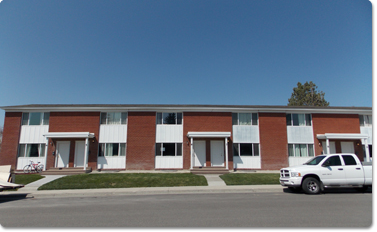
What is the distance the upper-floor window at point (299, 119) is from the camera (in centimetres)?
2239

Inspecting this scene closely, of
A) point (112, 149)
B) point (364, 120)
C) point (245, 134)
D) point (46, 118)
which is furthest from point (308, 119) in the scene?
point (46, 118)

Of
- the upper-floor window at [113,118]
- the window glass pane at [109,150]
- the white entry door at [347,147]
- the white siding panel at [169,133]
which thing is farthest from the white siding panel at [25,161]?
the white entry door at [347,147]

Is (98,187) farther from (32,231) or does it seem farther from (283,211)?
(283,211)

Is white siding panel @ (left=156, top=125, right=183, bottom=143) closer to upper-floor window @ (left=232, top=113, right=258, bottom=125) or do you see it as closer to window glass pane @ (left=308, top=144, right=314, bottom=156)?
upper-floor window @ (left=232, top=113, right=258, bottom=125)

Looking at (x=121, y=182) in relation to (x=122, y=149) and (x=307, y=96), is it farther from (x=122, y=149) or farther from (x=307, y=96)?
(x=307, y=96)

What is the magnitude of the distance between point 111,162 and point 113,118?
3922 millimetres

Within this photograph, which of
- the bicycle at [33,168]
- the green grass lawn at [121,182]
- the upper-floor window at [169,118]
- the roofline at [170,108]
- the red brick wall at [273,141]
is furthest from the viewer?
the upper-floor window at [169,118]

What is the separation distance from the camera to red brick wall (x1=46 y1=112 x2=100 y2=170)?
20953 millimetres

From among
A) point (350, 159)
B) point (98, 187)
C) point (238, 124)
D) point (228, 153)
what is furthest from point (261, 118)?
point (98, 187)

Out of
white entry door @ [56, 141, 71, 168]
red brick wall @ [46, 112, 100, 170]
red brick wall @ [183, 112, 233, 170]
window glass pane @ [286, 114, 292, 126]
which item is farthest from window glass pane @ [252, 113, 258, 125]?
white entry door @ [56, 141, 71, 168]

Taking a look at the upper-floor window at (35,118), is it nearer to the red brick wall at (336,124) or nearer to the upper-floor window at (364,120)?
the red brick wall at (336,124)

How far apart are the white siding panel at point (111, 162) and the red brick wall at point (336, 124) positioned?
687 inches

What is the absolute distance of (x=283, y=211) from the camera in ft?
23.6

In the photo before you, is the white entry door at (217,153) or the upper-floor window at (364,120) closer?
the white entry door at (217,153)
